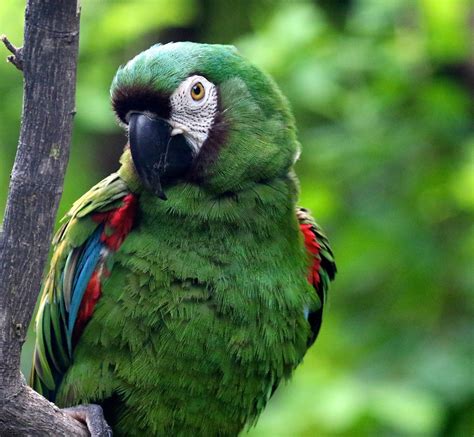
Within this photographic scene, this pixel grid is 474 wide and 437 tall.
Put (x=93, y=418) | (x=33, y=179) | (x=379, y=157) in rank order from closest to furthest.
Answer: (x=33, y=179)
(x=93, y=418)
(x=379, y=157)

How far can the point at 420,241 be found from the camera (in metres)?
5.11

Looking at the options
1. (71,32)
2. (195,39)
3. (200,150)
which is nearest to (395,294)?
(195,39)

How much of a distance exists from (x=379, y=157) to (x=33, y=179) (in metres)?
3.23

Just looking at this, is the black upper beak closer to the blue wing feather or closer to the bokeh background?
the blue wing feather

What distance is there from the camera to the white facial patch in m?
2.79

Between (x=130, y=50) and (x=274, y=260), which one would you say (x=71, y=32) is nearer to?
(x=274, y=260)

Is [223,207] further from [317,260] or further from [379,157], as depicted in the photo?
[379,157]

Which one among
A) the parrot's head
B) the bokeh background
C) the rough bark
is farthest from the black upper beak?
the bokeh background

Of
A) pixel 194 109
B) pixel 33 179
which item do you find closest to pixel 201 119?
pixel 194 109

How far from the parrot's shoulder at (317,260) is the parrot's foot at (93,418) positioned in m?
0.87

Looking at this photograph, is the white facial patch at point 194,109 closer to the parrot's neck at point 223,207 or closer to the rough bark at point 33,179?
the parrot's neck at point 223,207

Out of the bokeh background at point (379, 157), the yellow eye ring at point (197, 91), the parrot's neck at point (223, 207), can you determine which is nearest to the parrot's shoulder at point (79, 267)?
the parrot's neck at point (223, 207)

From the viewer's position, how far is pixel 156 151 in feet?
9.09

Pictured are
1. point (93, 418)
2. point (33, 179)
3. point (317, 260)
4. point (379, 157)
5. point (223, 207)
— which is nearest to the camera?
point (33, 179)
